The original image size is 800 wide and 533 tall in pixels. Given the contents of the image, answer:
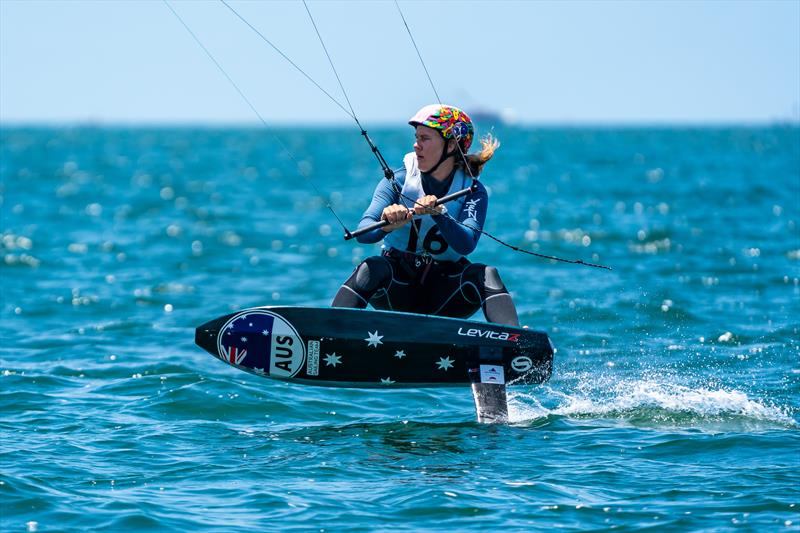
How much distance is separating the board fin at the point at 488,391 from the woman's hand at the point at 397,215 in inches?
48.4

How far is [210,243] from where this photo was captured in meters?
23.0

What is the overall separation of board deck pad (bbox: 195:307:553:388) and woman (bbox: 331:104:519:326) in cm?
21

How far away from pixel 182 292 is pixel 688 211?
16.9 meters

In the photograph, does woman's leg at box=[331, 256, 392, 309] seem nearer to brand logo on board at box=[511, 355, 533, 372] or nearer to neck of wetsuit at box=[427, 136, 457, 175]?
neck of wetsuit at box=[427, 136, 457, 175]

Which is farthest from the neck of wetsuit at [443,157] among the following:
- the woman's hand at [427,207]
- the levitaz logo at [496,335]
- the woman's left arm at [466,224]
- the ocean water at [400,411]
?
the ocean water at [400,411]

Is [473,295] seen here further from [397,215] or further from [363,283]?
[397,215]

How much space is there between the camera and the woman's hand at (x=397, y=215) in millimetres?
7441

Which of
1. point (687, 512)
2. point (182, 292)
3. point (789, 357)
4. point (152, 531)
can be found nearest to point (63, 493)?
point (152, 531)

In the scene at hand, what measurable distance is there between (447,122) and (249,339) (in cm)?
211

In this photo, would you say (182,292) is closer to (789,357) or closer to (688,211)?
(789,357)

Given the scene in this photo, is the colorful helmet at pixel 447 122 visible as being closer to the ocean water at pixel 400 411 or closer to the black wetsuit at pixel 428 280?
the black wetsuit at pixel 428 280

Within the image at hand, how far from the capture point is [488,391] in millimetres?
7914

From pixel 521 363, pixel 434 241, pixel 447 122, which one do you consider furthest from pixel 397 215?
pixel 521 363

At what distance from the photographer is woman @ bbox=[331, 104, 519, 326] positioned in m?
7.88
